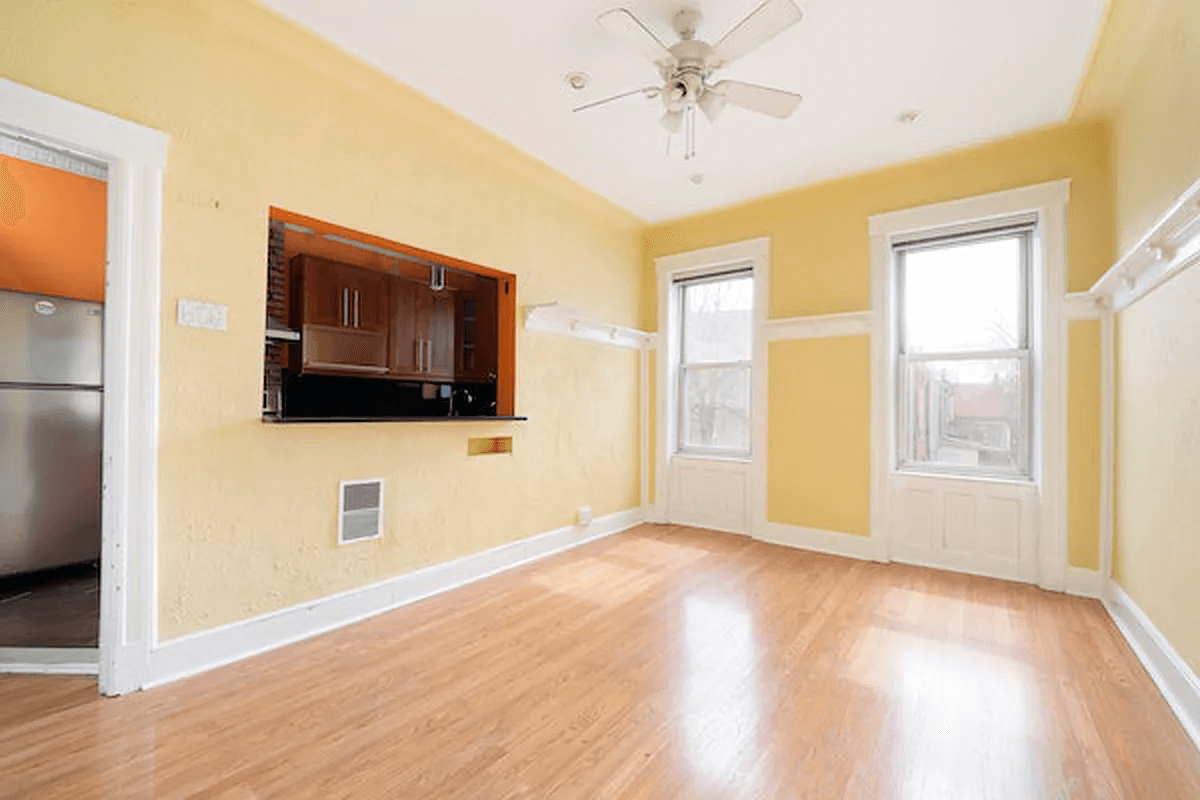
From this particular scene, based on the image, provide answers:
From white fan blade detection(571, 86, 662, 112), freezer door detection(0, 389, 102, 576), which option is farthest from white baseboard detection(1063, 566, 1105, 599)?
freezer door detection(0, 389, 102, 576)

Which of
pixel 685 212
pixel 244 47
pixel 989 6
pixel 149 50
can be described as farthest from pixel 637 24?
pixel 685 212

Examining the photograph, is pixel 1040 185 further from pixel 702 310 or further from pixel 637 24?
pixel 637 24

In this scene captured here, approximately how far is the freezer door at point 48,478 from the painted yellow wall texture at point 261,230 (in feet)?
5.87

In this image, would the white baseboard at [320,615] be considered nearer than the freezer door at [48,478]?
Yes

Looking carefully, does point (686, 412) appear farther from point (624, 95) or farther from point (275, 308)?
point (275, 308)

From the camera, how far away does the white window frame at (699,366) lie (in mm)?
4883

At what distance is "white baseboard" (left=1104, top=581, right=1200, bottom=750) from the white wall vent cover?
3677 millimetres

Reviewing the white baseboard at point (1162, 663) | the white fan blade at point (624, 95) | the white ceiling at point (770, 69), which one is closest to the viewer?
the white baseboard at point (1162, 663)

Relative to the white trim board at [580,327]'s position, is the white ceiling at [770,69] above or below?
above

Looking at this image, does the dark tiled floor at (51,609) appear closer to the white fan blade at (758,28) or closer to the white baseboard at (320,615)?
the white baseboard at (320,615)

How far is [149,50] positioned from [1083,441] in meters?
5.50

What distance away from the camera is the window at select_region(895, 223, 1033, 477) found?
12.3 feet

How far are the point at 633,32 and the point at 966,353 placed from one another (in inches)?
132

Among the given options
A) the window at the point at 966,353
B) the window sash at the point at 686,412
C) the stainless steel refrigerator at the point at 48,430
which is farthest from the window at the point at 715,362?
the stainless steel refrigerator at the point at 48,430
